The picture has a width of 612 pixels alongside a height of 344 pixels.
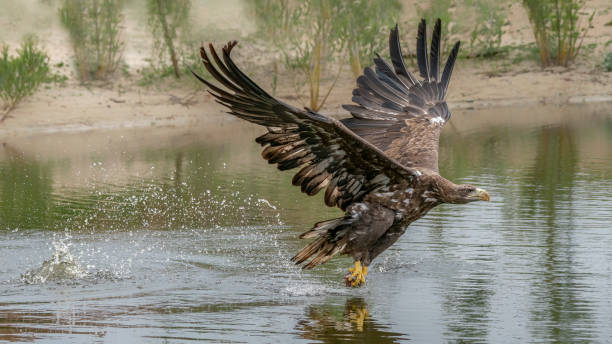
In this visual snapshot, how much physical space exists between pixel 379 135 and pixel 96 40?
18338 millimetres

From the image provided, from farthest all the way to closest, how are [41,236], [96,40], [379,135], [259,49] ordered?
1. [259,49]
2. [96,40]
3. [41,236]
4. [379,135]

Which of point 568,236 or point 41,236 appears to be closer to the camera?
point 568,236

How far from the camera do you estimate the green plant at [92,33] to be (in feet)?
81.8

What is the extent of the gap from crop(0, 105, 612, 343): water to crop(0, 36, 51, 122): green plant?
18.2 feet

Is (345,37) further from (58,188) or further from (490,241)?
(490,241)

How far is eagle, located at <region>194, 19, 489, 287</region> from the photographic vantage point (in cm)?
626

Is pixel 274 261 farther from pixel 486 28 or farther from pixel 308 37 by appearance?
pixel 486 28

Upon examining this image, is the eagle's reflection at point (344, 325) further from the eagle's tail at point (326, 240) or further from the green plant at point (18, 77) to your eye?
the green plant at point (18, 77)

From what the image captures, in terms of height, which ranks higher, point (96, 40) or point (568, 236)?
point (96, 40)

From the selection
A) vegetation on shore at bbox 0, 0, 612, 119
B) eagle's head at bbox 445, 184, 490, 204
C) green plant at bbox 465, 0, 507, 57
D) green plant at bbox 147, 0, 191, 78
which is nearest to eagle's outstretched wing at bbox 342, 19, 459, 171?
eagle's head at bbox 445, 184, 490, 204

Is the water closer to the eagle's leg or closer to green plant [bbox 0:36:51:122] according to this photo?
the eagle's leg

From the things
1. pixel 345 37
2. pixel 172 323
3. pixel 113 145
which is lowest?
pixel 172 323

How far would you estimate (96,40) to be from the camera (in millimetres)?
25234

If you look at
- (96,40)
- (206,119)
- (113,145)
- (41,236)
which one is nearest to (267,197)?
(41,236)
